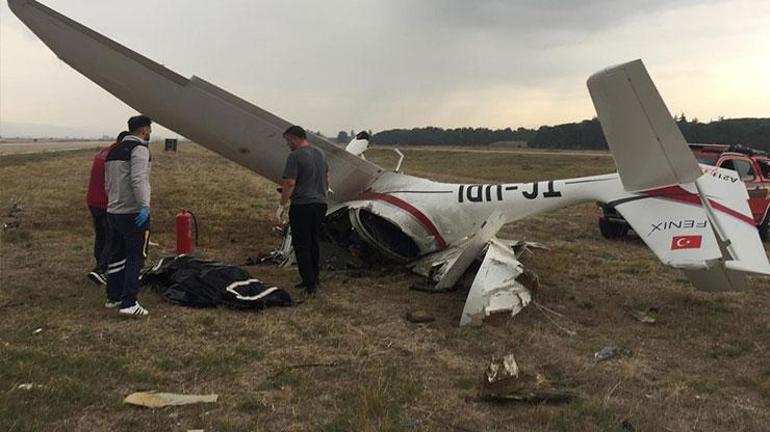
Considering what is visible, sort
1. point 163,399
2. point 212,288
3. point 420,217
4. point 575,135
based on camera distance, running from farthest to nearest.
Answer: point 575,135 → point 420,217 → point 212,288 → point 163,399

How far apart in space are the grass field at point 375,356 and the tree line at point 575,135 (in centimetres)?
210

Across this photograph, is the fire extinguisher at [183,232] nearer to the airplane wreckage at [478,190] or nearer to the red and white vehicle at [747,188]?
the airplane wreckage at [478,190]

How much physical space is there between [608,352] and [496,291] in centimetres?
116

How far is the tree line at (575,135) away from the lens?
5612 centimetres

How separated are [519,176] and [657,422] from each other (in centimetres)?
3291

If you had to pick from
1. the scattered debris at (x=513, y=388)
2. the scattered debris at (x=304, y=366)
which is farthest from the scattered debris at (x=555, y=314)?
the scattered debris at (x=304, y=366)

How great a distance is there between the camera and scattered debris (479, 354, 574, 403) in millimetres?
3896

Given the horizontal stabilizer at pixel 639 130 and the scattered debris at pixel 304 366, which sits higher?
the horizontal stabilizer at pixel 639 130

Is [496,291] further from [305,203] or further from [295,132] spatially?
[295,132]

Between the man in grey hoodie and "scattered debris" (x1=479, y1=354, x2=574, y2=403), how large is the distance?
137 inches

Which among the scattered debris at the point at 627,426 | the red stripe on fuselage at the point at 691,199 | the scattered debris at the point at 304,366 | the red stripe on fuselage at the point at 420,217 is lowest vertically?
the scattered debris at the point at 304,366

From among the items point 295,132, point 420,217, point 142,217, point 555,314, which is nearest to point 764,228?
point 555,314

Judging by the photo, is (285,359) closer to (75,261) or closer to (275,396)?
(275,396)

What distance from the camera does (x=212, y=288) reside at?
6.00 metres
